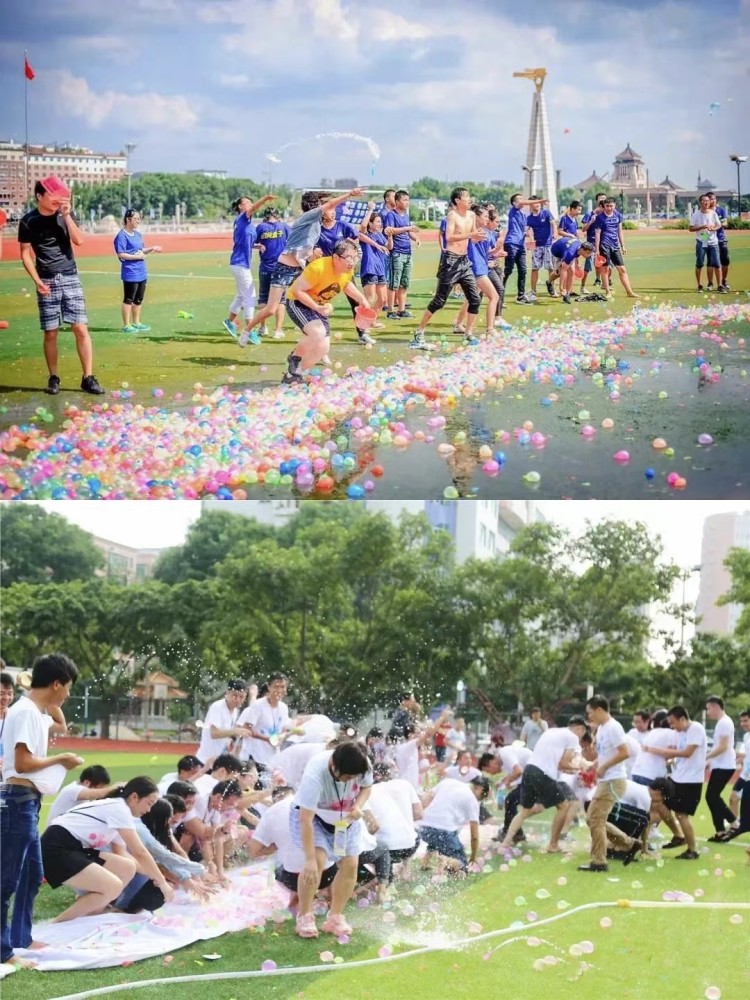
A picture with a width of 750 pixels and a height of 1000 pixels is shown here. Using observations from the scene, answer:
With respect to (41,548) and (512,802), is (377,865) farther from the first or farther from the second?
(41,548)

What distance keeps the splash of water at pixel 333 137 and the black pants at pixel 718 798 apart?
12.8ft

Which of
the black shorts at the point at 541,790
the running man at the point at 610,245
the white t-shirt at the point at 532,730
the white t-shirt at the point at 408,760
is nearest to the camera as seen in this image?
the white t-shirt at the point at 408,760

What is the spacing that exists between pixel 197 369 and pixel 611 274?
3.18 metres

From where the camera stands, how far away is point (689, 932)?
14.9 ft

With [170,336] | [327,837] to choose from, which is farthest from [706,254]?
[327,837]

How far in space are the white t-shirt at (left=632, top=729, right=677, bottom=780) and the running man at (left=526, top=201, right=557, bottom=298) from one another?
3834 millimetres

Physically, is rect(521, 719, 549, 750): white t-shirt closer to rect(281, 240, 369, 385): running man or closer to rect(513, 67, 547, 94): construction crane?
rect(281, 240, 369, 385): running man

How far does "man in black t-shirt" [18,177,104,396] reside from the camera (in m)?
6.15

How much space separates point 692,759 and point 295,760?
1.86 m

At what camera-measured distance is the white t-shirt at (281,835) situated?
181 inches

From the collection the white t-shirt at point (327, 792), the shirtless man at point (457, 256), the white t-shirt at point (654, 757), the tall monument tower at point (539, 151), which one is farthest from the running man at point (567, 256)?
the white t-shirt at point (327, 792)

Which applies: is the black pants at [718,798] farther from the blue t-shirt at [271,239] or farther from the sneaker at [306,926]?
the blue t-shirt at [271,239]

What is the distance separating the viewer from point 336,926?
4.45 meters

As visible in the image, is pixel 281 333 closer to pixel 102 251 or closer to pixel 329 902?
pixel 102 251
